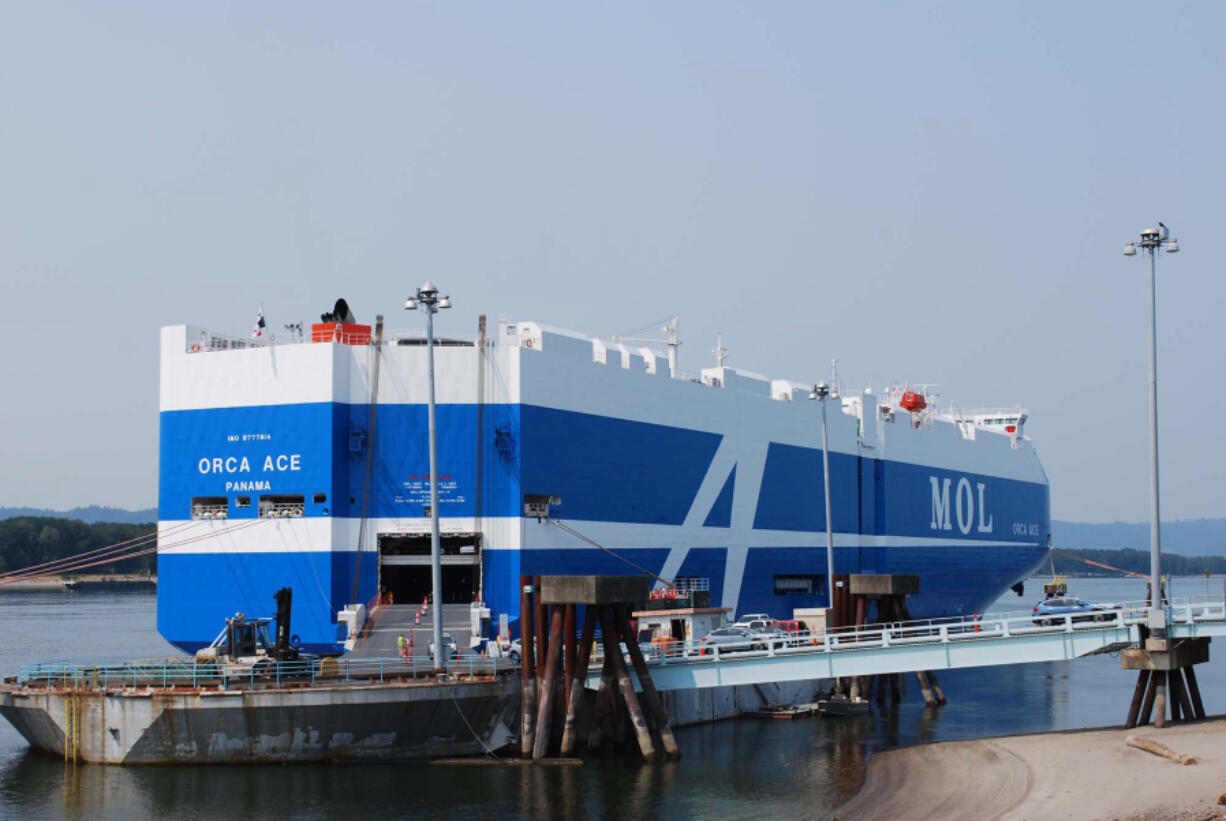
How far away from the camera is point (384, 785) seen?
1117 inches

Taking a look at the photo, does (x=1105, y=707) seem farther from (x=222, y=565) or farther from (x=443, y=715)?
(x=222, y=565)

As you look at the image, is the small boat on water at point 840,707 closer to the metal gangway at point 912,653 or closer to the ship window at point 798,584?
the metal gangway at point 912,653

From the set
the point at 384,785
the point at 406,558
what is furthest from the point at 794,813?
the point at 406,558

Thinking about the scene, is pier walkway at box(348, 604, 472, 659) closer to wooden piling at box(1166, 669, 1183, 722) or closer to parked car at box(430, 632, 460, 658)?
parked car at box(430, 632, 460, 658)

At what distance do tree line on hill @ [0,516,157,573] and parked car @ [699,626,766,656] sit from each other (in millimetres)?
119402

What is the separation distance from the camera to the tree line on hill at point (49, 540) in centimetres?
15125

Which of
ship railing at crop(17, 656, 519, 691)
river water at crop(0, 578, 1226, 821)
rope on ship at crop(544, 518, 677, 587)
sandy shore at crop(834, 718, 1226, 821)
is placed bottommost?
river water at crop(0, 578, 1226, 821)

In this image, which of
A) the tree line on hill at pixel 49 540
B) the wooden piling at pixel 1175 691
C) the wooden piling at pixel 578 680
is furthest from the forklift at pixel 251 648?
the tree line on hill at pixel 49 540

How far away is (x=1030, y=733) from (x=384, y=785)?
16.0 m

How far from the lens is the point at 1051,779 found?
2630cm

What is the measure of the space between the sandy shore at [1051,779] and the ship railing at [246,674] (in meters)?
9.61

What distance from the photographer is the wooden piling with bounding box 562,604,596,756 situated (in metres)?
31.3

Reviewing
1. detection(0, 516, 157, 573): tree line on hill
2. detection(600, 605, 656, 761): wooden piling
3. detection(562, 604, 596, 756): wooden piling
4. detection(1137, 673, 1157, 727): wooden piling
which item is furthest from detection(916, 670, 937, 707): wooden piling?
detection(0, 516, 157, 573): tree line on hill

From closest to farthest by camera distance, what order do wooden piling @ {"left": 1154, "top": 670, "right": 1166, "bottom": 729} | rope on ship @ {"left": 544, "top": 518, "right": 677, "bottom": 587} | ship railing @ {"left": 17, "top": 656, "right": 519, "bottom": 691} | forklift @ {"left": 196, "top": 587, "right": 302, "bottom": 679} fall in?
wooden piling @ {"left": 1154, "top": 670, "right": 1166, "bottom": 729}
ship railing @ {"left": 17, "top": 656, "right": 519, "bottom": 691}
forklift @ {"left": 196, "top": 587, "right": 302, "bottom": 679}
rope on ship @ {"left": 544, "top": 518, "right": 677, "bottom": 587}
